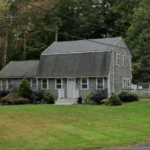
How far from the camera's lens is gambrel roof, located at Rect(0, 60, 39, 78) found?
32969 millimetres

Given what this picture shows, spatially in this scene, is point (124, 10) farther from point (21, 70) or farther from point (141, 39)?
point (21, 70)

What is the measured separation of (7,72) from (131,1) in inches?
1103

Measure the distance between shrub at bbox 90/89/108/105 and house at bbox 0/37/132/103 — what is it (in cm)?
91

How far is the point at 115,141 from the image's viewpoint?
12.3 m

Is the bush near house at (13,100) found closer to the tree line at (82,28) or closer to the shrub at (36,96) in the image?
the shrub at (36,96)

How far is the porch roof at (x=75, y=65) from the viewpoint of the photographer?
1121 inches

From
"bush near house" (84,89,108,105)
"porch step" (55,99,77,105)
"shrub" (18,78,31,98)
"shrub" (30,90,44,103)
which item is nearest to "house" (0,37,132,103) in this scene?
"porch step" (55,99,77,105)

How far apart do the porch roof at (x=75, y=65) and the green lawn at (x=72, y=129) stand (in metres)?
8.20

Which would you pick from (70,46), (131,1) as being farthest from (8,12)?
(131,1)

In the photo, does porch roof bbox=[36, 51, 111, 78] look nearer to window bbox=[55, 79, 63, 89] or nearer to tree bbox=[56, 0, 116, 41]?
window bbox=[55, 79, 63, 89]

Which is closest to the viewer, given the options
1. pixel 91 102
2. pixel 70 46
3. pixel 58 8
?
pixel 91 102

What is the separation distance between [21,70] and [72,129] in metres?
21.0

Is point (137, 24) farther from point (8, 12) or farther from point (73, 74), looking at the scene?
point (8, 12)

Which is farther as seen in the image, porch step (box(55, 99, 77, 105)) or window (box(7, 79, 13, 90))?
window (box(7, 79, 13, 90))
